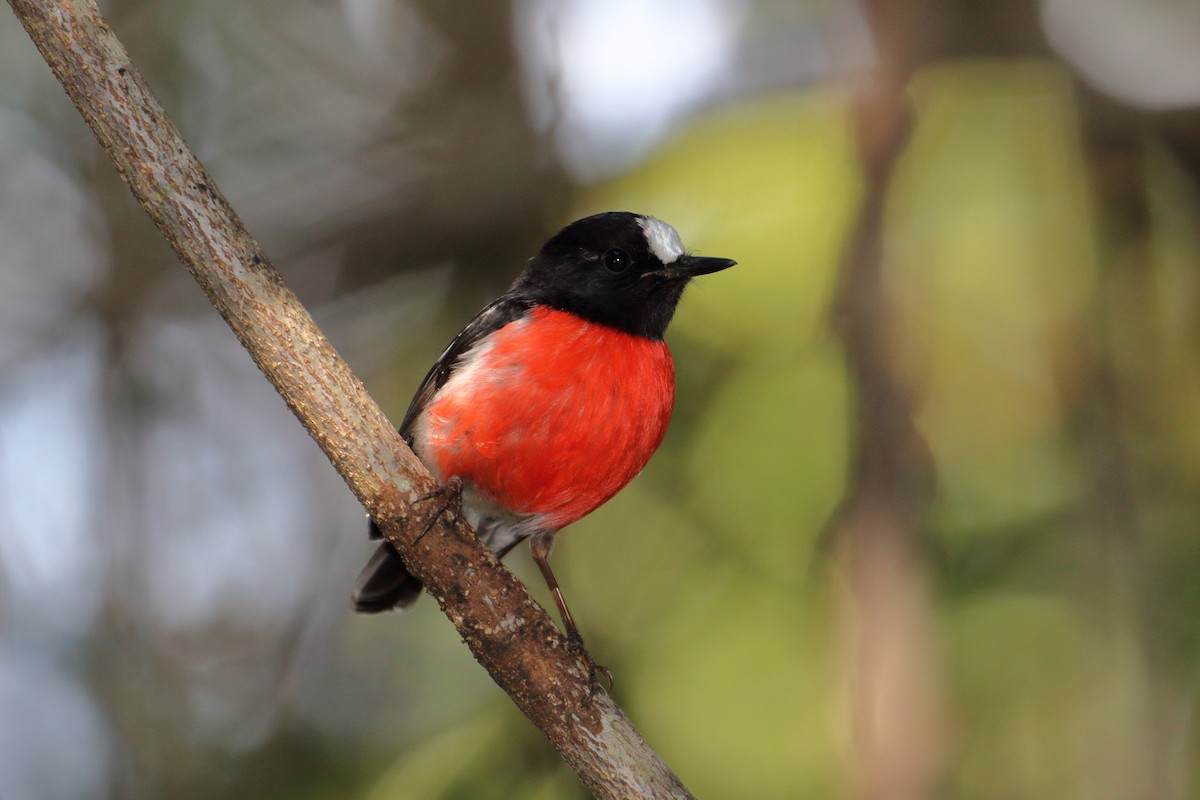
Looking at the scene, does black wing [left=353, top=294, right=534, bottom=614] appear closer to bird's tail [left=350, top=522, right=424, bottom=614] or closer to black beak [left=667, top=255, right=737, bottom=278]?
bird's tail [left=350, top=522, right=424, bottom=614]

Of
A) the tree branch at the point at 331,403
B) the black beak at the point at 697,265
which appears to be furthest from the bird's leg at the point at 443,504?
the black beak at the point at 697,265

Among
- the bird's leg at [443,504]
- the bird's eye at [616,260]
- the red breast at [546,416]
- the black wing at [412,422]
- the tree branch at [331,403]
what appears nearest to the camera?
the tree branch at [331,403]

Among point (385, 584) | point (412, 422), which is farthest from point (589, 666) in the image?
point (385, 584)

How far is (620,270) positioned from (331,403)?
1.33m

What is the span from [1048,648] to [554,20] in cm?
316

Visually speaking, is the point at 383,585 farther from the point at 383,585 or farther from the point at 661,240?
the point at 661,240

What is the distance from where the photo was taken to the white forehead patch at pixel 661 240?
3381 millimetres

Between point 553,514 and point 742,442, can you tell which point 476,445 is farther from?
point 742,442

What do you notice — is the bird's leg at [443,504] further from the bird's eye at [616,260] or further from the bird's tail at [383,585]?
the bird's tail at [383,585]

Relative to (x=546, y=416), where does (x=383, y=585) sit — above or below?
below

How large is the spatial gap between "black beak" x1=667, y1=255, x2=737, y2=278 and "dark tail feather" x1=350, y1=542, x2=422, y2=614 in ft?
4.58

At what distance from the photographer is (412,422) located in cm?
337

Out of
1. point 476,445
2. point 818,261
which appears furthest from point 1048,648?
point 476,445

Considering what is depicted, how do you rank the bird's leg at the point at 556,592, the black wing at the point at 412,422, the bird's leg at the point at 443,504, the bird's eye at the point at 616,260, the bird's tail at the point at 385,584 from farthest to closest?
1. the bird's tail at the point at 385,584
2. the bird's eye at the point at 616,260
3. the black wing at the point at 412,422
4. the bird's leg at the point at 556,592
5. the bird's leg at the point at 443,504
